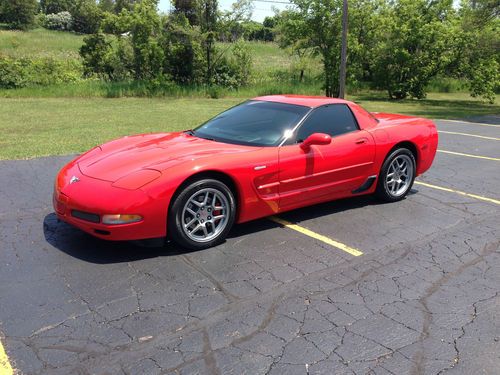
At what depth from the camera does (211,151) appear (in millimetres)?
4406

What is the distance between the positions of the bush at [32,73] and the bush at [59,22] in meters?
57.6

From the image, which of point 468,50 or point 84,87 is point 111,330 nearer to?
point 84,87

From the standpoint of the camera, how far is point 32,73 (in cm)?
2100

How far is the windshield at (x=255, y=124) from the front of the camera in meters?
4.84

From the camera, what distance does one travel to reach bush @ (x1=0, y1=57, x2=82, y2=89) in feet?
65.7

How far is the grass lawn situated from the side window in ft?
16.5

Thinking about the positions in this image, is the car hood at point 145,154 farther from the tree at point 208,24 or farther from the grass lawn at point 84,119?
the tree at point 208,24

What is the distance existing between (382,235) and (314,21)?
2009 cm

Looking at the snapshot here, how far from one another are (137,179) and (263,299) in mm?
1472

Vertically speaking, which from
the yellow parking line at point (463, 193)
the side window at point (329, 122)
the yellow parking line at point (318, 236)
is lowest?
the yellow parking line at point (318, 236)

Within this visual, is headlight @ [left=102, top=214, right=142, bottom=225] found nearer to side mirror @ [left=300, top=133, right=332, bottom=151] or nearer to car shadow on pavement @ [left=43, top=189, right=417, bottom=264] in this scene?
car shadow on pavement @ [left=43, top=189, right=417, bottom=264]

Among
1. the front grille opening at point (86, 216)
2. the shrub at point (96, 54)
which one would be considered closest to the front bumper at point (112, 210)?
the front grille opening at point (86, 216)

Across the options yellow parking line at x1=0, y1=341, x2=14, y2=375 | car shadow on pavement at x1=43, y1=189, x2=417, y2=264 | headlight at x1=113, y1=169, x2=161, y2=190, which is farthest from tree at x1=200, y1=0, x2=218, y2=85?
yellow parking line at x1=0, y1=341, x2=14, y2=375

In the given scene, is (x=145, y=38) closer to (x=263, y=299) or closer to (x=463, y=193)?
(x=463, y=193)
